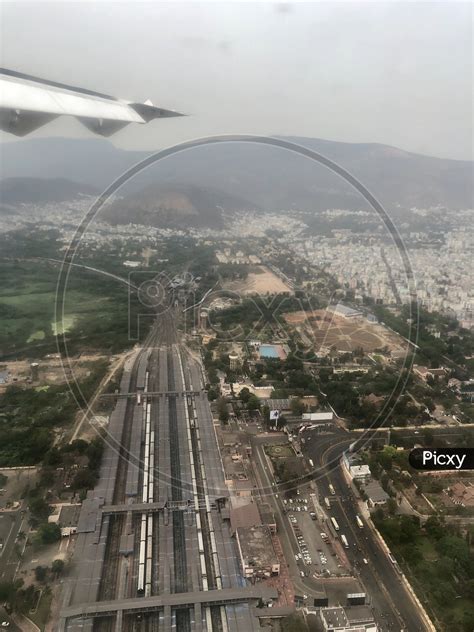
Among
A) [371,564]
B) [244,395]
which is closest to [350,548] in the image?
[371,564]

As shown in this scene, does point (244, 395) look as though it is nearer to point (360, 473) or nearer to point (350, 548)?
point (360, 473)

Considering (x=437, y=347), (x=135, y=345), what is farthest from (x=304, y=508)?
(x=437, y=347)

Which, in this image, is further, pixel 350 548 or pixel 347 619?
pixel 350 548

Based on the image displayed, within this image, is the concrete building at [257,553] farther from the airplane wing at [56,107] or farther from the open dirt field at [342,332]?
the open dirt field at [342,332]

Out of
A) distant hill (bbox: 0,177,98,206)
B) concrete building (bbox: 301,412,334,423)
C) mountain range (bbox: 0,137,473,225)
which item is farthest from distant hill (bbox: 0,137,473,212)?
concrete building (bbox: 301,412,334,423)

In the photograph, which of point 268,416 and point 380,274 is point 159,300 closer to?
point 268,416

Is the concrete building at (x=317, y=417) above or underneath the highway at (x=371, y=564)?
above

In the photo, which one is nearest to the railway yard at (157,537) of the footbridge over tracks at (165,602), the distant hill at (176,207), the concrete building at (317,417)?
the footbridge over tracks at (165,602)
